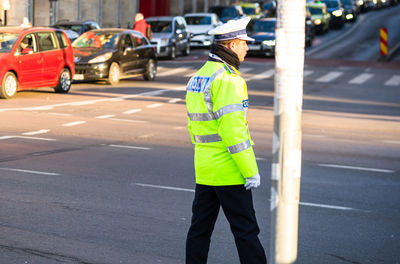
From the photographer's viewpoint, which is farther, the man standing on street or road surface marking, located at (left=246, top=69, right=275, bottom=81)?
road surface marking, located at (left=246, top=69, right=275, bottom=81)

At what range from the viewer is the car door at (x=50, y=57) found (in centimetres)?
2147

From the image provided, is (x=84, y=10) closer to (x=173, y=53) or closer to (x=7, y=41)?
(x=173, y=53)

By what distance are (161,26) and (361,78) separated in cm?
1126

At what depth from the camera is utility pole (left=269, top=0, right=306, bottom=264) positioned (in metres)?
4.11

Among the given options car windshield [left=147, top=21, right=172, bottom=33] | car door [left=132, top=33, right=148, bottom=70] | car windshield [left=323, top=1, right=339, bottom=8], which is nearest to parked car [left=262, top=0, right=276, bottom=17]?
car windshield [left=323, top=1, right=339, bottom=8]

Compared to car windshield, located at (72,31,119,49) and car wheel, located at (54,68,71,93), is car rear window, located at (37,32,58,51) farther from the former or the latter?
car windshield, located at (72,31,119,49)

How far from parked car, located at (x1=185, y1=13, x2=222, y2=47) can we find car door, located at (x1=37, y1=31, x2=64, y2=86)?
21211 millimetres

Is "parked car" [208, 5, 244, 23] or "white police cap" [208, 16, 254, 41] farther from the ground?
"parked car" [208, 5, 244, 23]

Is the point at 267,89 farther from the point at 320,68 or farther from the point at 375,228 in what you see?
the point at 375,228

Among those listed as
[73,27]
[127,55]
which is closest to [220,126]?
[127,55]

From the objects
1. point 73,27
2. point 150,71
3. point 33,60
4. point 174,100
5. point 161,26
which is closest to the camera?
point 33,60

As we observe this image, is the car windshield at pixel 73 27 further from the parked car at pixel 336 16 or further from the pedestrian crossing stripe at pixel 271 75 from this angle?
the parked car at pixel 336 16

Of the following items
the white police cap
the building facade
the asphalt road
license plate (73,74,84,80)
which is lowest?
the asphalt road

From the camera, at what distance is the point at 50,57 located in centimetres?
2177
